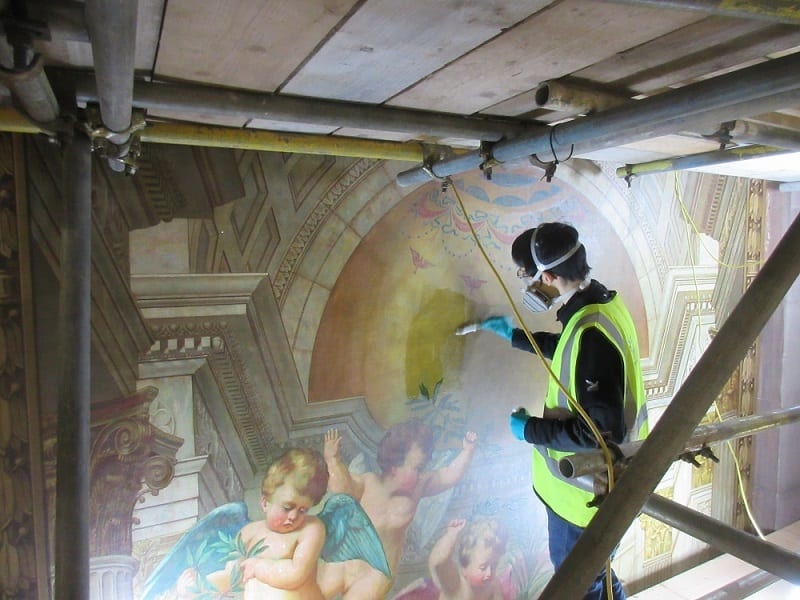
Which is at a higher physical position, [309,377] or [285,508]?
[309,377]

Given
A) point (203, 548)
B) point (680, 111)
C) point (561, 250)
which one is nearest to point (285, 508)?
point (203, 548)

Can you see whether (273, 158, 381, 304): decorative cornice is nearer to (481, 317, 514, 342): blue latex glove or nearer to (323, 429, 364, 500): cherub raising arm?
(323, 429, 364, 500): cherub raising arm

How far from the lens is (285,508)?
1940 millimetres

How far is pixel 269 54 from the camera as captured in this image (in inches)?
40.4

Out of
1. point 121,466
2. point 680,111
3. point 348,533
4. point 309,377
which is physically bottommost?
point 348,533

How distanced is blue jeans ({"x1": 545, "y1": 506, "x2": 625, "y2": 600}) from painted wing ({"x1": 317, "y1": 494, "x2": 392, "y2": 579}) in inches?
26.5

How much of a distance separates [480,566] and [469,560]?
0.08 metres

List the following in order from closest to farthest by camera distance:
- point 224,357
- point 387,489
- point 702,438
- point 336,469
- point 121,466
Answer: point 702,438 → point 121,466 → point 224,357 → point 336,469 → point 387,489

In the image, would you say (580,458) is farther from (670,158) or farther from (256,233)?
(670,158)

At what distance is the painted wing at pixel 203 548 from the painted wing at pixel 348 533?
1.01 ft

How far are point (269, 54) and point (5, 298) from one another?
1.04 m

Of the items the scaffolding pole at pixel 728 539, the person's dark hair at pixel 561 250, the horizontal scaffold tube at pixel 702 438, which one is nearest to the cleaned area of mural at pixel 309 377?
the person's dark hair at pixel 561 250

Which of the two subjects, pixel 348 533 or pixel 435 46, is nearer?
pixel 435 46

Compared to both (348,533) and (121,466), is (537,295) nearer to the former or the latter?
(348,533)
